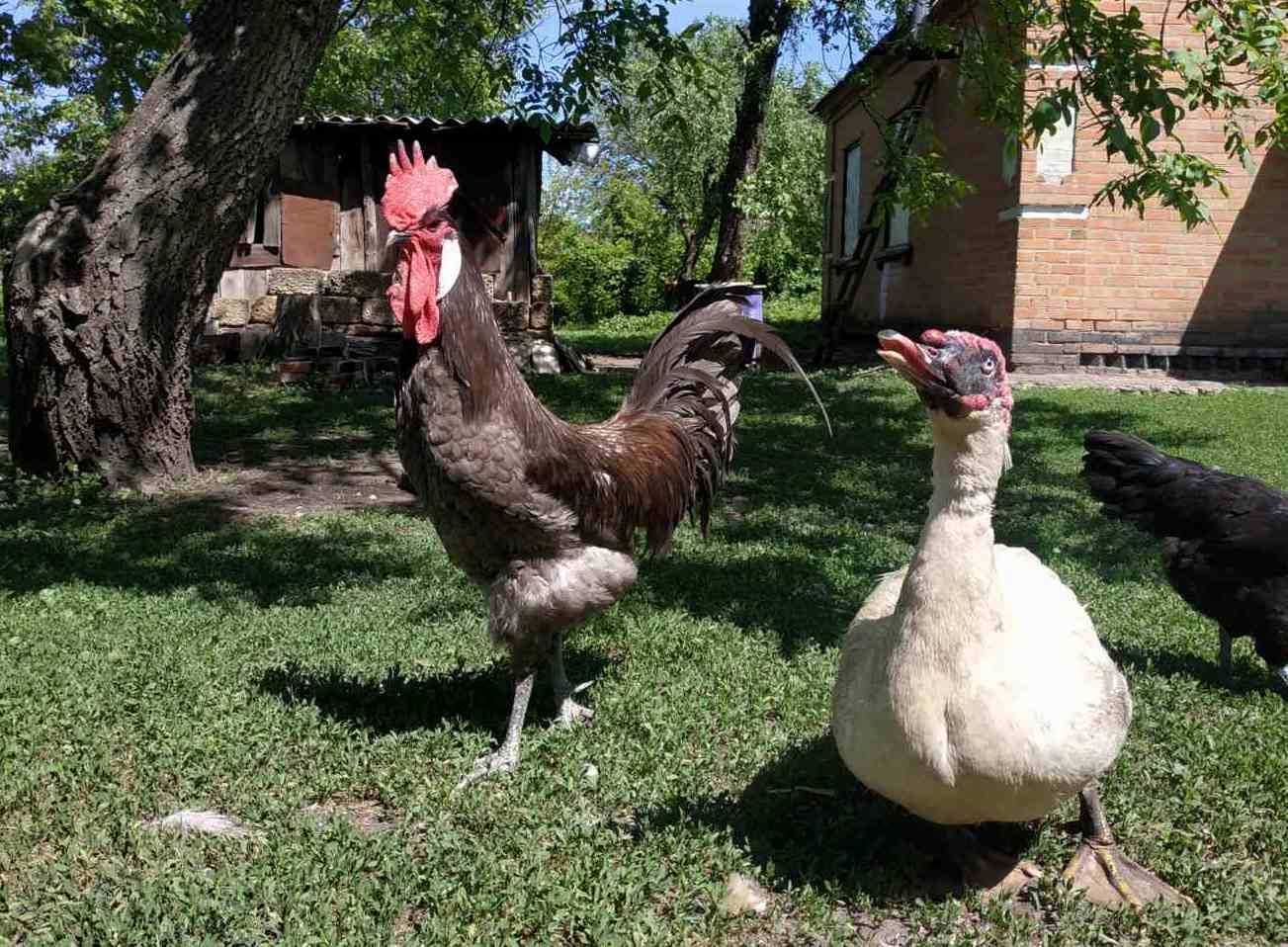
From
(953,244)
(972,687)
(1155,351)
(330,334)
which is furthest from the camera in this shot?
(953,244)

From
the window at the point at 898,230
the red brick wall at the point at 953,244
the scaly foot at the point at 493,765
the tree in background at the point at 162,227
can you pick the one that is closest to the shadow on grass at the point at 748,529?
the tree in background at the point at 162,227

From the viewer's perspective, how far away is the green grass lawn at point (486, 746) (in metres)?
3.12

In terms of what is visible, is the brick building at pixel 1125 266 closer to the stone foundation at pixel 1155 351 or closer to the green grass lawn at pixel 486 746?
the stone foundation at pixel 1155 351

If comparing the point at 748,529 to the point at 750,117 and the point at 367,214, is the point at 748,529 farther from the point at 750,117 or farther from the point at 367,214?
the point at 367,214

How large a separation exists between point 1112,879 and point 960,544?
1337mm

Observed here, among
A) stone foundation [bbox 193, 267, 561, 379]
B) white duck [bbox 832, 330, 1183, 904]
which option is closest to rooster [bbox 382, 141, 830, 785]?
white duck [bbox 832, 330, 1183, 904]

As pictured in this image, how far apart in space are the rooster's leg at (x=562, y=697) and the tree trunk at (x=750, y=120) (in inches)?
416

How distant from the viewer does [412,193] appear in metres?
3.85

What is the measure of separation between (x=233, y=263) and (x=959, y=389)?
50.5 feet

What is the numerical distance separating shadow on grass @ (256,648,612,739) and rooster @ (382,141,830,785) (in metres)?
0.32

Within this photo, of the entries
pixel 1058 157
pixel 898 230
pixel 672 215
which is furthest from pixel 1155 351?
pixel 672 215

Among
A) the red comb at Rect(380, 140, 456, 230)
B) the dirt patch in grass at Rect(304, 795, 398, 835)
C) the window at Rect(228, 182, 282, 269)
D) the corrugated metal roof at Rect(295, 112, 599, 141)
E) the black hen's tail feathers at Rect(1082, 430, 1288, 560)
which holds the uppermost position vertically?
the corrugated metal roof at Rect(295, 112, 599, 141)

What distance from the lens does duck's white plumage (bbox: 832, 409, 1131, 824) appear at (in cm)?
271

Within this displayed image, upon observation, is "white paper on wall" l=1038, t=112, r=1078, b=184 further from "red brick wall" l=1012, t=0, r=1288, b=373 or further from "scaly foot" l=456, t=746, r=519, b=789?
"scaly foot" l=456, t=746, r=519, b=789
